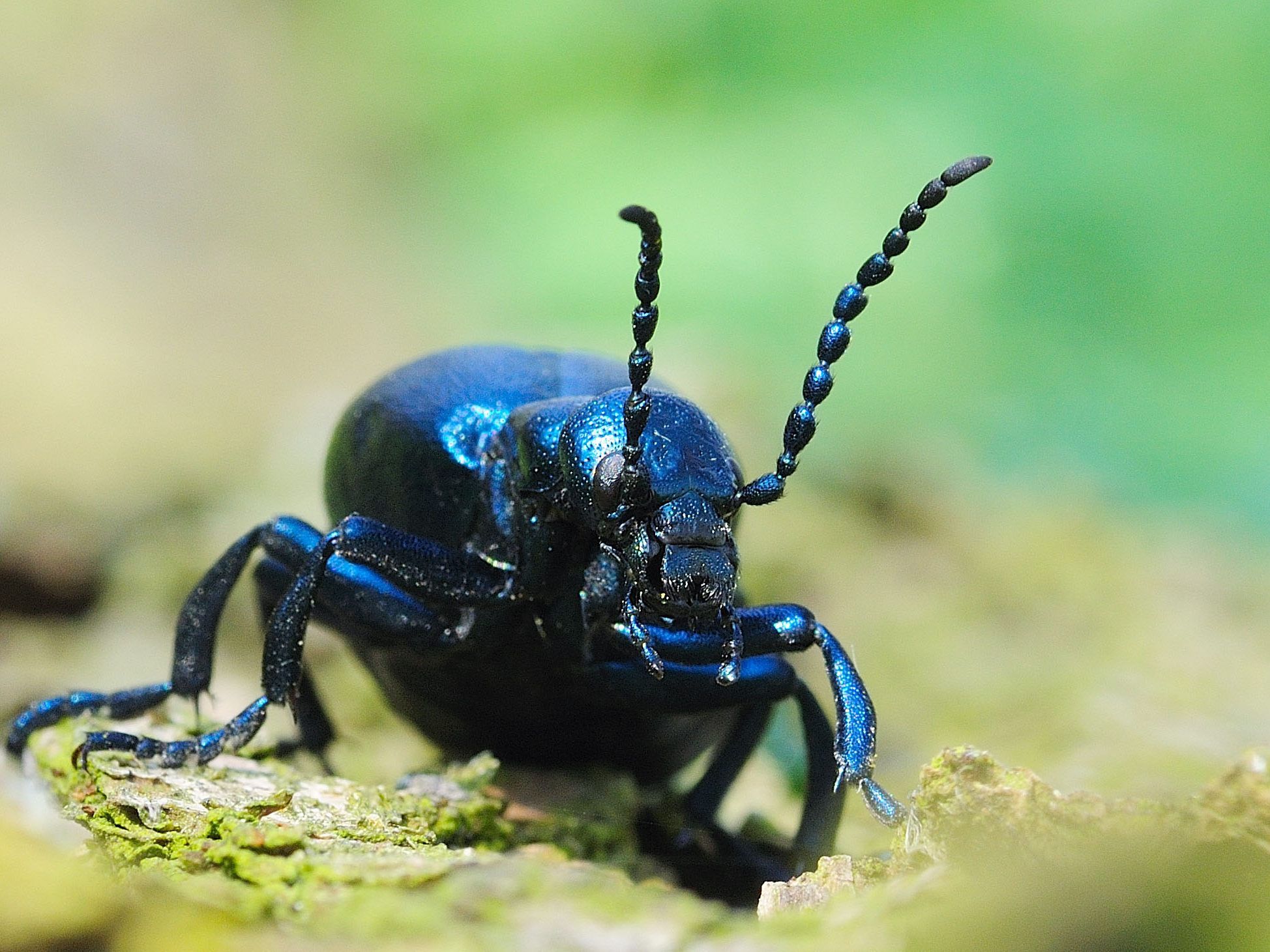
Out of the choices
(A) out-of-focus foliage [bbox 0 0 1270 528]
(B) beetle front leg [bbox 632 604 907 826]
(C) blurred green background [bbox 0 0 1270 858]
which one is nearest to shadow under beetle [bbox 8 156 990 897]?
(B) beetle front leg [bbox 632 604 907 826]

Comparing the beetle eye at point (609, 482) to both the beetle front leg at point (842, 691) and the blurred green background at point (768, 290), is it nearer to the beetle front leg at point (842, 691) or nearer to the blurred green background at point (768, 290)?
the beetle front leg at point (842, 691)

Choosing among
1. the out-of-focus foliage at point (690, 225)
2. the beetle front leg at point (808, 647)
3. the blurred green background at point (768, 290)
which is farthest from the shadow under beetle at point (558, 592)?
the out-of-focus foliage at point (690, 225)

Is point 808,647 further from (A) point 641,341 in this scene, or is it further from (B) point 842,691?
(A) point 641,341

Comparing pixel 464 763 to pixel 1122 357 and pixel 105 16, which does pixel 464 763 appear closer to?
pixel 1122 357

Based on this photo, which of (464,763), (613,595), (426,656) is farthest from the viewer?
(464,763)

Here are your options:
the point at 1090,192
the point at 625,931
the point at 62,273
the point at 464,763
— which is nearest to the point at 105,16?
the point at 62,273

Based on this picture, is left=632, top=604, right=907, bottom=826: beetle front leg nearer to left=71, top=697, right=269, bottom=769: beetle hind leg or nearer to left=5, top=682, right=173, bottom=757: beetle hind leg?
left=71, top=697, right=269, bottom=769: beetle hind leg

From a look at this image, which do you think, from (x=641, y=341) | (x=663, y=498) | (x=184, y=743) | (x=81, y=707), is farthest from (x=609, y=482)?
(x=81, y=707)
